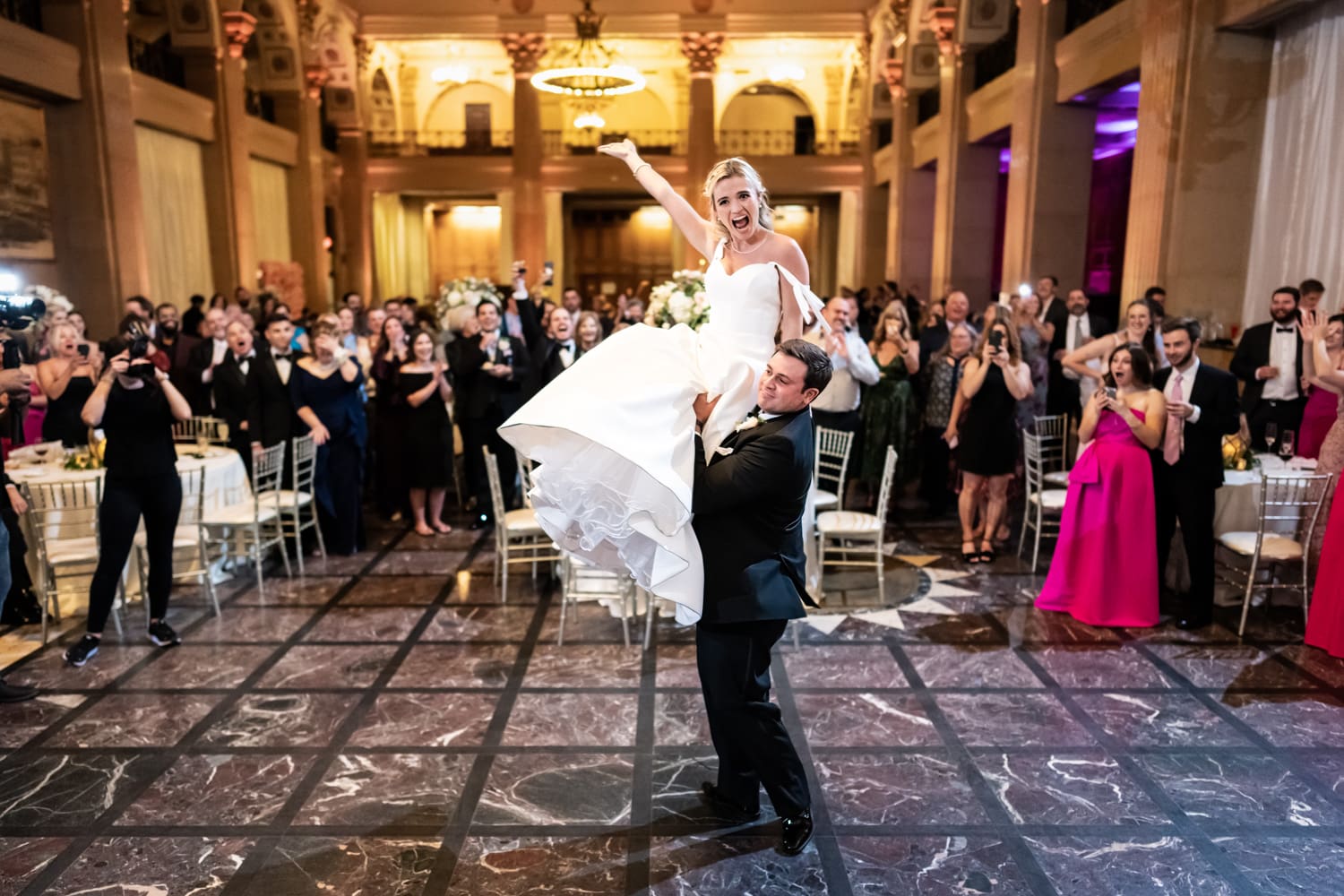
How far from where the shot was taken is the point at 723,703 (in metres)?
3.03

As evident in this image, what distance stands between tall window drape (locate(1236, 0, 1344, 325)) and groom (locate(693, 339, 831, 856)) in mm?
6684

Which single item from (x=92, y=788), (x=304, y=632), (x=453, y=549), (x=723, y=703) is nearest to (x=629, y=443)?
(x=723, y=703)

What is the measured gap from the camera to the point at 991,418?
623cm

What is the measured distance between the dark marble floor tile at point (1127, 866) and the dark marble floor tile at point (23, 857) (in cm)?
321

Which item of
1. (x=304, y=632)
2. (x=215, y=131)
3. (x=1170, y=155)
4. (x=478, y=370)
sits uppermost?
(x=215, y=131)

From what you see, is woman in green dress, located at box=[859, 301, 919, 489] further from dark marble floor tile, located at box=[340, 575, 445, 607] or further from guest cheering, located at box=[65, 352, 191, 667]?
guest cheering, located at box=[65, 352, 191, 667]

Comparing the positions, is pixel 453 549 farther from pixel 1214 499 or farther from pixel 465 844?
pixel 1214 499

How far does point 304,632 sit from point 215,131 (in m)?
12.1

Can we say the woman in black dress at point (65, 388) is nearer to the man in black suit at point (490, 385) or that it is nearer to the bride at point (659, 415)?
the man in black suit at point (490, 385)

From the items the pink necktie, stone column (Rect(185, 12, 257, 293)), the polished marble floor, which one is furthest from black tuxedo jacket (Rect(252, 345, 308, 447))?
stone column (Rect(185, 12, 257, 293))

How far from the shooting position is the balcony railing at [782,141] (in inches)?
933

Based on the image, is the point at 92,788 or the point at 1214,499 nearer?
the point at 92,788

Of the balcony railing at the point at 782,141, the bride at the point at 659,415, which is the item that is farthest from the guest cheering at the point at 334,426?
the balcony railing at the point at 782,141

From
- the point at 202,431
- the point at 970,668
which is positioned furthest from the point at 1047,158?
the point at 202,431
